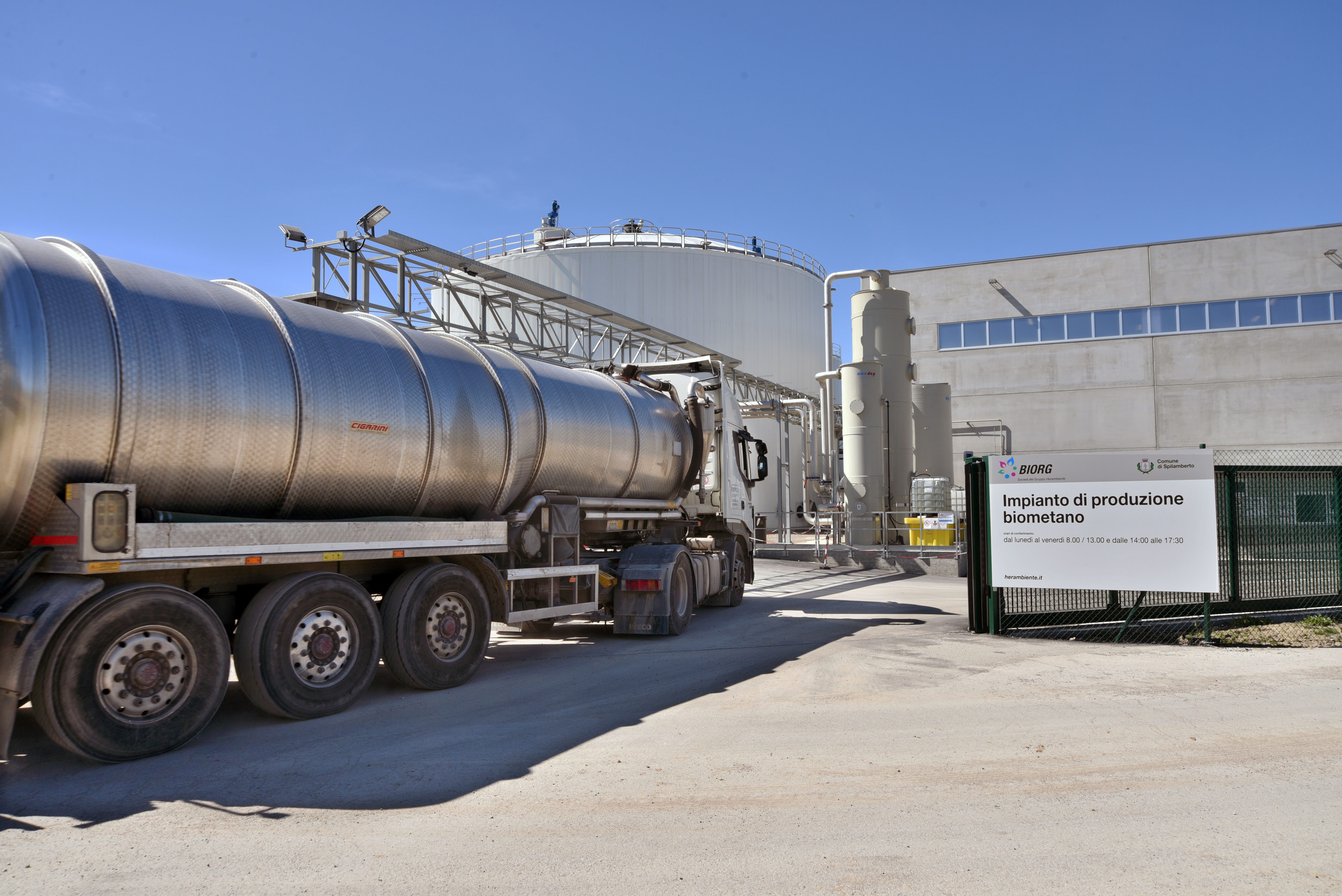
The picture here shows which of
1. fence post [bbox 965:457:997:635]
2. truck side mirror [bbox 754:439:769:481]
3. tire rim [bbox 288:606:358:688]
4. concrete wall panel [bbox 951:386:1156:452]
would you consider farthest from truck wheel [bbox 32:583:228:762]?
concrete wall panel [bbox 951:386:1156:452]

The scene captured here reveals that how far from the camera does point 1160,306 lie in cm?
3097

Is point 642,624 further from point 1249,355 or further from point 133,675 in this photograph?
point 1249,355

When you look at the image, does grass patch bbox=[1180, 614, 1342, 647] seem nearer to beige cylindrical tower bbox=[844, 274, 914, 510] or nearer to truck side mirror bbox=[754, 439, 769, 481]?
truck side mirror bbox=[754, 439, 769, 481]

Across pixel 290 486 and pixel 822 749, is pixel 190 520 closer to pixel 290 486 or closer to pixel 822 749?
pixel 290 486

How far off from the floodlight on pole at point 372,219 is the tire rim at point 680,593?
838 centimetres

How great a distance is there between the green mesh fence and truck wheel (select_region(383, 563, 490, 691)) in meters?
6.14

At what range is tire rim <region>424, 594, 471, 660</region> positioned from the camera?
856 cm

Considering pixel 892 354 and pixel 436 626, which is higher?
pixel 892 354

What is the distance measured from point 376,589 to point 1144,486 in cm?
847

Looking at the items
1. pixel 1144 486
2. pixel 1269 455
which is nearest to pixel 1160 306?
pixel 1269 455

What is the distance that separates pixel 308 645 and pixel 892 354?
19.0 meters

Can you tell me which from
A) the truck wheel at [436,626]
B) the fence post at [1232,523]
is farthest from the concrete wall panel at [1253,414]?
the truck wheel at [436,626]

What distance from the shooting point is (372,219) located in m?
16.1

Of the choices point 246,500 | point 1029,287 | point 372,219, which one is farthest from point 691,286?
point 246,500
